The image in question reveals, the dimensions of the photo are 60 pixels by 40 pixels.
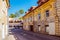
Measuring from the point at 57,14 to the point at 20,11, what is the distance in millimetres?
85896

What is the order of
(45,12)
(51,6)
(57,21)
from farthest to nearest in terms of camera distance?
(45,12) < (51,6) < (57,21)

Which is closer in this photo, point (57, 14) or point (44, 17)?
point (57, 14)

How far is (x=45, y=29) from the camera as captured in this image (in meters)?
28.4

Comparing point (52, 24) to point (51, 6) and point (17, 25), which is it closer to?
point (51, 6)

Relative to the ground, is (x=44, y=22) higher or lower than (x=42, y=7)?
lower

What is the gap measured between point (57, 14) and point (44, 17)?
5379 mm

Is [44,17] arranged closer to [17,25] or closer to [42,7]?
[42,7]

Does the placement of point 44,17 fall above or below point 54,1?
below

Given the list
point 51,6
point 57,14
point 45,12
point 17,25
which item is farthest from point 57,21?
point 17,25

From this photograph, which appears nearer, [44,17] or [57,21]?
[57,21]

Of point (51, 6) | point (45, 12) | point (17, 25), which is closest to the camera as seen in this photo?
point (51, 6)

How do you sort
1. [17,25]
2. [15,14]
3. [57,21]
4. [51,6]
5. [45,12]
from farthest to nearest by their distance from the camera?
[15,14] → [17,25] → [45,12] → [51,6] → [57,21]

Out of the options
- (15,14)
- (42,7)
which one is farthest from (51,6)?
(15,14)

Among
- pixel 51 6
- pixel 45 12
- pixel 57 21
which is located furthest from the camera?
pixel 45 12
